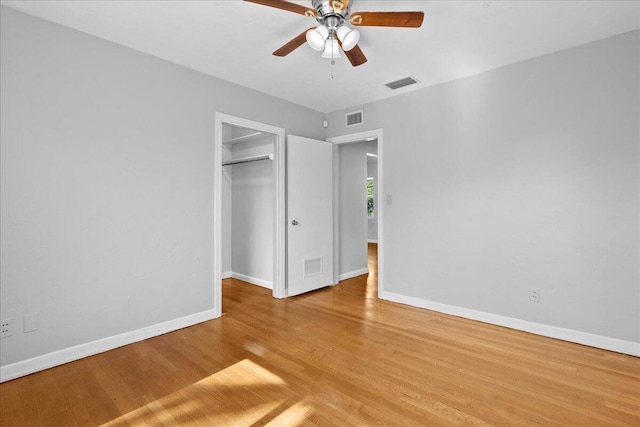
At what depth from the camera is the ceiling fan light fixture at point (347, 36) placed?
84.8 inches

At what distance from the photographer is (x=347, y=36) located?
217cm

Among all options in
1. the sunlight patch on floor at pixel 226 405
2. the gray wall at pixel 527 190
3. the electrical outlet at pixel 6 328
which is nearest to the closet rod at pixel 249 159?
the gray wall at pixel 527 190

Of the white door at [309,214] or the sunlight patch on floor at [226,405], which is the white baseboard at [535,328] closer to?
the white door at [309,214]

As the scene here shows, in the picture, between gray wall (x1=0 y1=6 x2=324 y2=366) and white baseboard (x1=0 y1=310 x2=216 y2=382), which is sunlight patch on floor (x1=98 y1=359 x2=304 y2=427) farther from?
gray wall (x1=0 y1=6 x2=324 y2=366)

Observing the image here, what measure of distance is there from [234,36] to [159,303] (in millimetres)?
2483

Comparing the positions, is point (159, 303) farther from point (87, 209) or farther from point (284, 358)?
point (284, 358)

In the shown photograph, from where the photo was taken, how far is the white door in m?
4.13

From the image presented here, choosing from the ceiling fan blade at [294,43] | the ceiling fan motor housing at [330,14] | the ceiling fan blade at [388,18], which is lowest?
the ceiling fan blade at [388,18]

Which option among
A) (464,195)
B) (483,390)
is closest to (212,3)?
(464,195)

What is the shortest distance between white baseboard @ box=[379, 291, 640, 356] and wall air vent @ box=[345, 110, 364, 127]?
7.79 ft

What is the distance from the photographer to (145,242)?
2910 millimetres

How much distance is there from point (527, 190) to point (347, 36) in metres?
2.26

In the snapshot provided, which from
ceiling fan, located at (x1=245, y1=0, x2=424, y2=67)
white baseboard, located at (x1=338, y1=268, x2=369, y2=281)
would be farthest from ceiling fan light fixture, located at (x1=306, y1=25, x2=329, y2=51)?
white baseboard, located at (x1=338, y1=268, x2=369, y2=281)

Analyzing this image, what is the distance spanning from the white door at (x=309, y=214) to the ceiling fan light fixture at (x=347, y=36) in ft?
6.40
